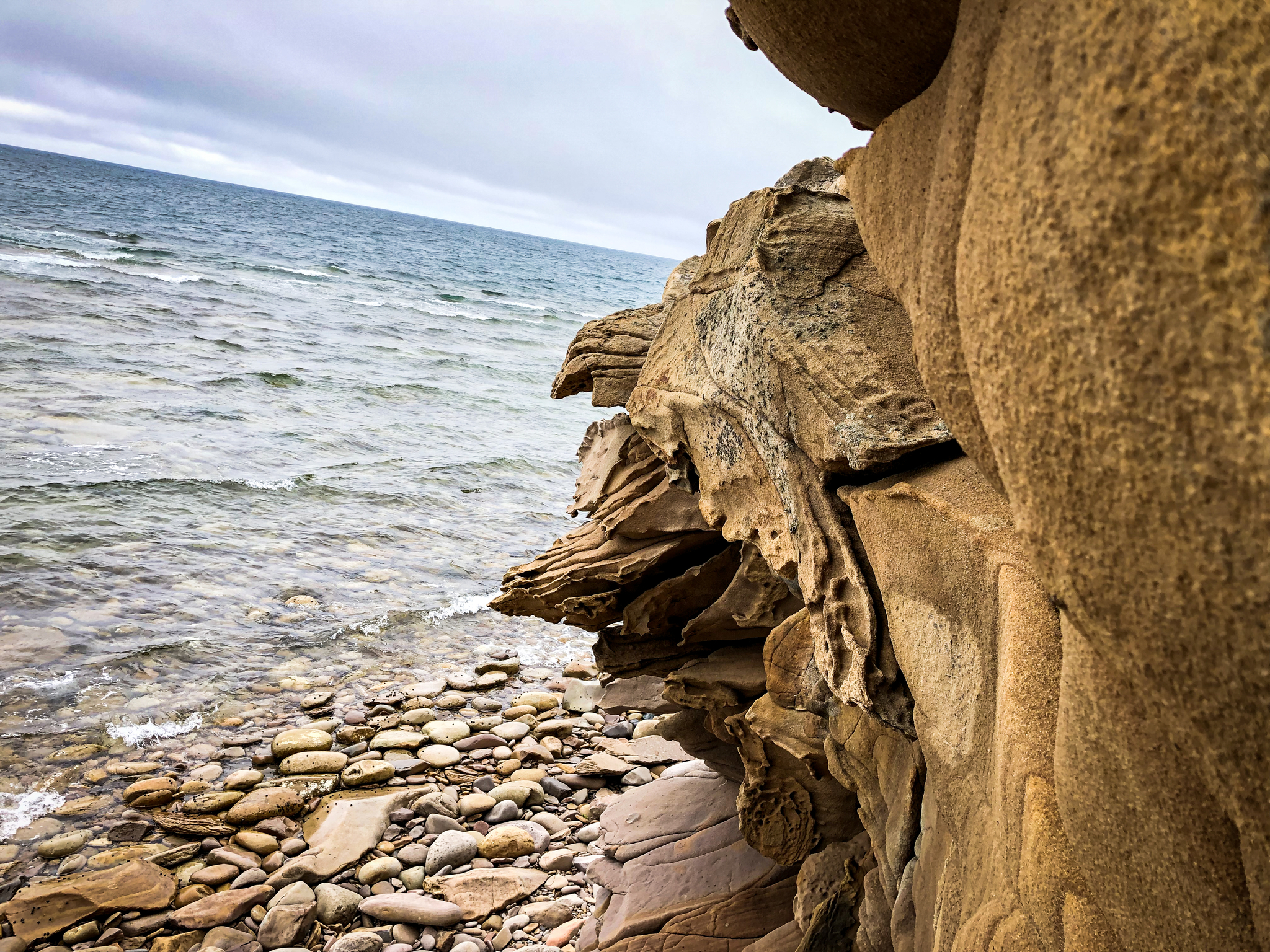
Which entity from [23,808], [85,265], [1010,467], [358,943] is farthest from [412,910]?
[85,265]

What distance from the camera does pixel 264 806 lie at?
4.85m

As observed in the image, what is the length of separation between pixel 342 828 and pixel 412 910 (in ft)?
2.75

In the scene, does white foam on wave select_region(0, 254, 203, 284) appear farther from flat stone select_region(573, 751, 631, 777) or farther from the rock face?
the rock face

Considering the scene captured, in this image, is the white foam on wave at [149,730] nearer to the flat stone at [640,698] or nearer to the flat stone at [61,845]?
the flat stone at [61,845]

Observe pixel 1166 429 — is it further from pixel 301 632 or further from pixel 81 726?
pixel 301 632

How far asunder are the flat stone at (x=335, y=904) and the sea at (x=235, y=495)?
202 cm

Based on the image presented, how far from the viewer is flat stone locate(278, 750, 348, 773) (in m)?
5.25

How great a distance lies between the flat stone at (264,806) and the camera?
4.77 metres

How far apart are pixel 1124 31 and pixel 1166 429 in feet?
1.30

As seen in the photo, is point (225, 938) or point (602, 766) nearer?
point (225, 938)

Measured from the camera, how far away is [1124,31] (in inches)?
34.0

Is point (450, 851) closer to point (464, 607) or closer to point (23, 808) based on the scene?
point (23, 808)

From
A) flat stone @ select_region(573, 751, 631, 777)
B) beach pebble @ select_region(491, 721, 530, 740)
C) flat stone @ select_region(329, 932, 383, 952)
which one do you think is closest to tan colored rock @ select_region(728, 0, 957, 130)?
flat stone @ select_region(329, 932, 383, 952)

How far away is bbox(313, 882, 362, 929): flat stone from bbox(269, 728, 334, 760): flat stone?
1.33 m
